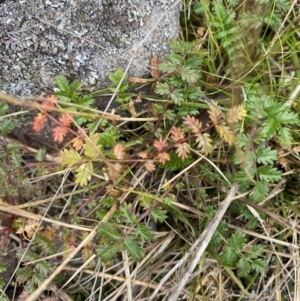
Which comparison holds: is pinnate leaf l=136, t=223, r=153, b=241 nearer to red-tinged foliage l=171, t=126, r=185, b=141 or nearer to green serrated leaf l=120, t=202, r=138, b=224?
green serrated leaf l=120, t=202, r=138, b=224

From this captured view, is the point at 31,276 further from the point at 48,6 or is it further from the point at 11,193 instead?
the point at 48,6

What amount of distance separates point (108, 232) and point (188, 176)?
0.38 m

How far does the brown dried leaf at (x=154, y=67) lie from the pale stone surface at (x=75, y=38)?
29 mm

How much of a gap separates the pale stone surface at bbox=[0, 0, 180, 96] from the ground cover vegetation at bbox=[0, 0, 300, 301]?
0.25ft

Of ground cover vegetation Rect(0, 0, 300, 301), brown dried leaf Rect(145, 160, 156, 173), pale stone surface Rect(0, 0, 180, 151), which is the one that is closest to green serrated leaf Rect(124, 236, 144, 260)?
ground cover vegetation Rect(0, 0, 300, 301)

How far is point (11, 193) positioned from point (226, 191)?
787mm

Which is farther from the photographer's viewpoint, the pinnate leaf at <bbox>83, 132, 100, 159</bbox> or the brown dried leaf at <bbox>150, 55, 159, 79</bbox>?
the brown dried leaf at <bbox>150, 55, 159, 79</bbox>

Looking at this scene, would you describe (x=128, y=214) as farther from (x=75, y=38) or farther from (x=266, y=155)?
(x=75, y=38)

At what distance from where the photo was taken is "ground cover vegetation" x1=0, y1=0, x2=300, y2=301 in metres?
1.64

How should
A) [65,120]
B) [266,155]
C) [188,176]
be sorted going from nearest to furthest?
[65,120]
[266,155]
[188,176]

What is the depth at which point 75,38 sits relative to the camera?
167 cm

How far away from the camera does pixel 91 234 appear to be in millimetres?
1663

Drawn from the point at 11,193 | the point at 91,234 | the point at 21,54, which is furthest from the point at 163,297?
the point at 21,54

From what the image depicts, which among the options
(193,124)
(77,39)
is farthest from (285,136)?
(77,39)
